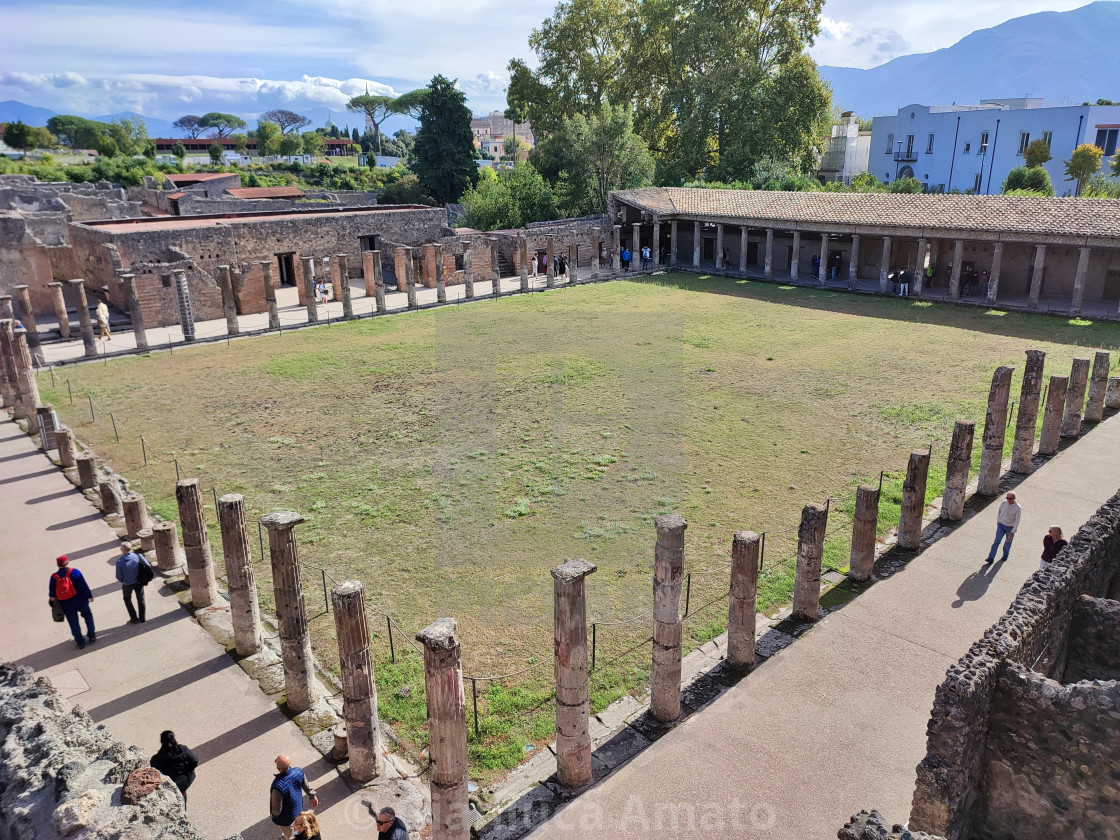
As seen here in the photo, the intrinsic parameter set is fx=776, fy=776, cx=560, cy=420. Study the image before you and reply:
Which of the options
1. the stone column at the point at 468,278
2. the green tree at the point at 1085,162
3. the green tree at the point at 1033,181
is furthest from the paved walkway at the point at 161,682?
the green tree at the point at 1085,162

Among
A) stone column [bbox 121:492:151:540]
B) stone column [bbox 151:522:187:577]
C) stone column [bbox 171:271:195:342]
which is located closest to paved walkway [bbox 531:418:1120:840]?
stone column [bbox 151:522:187:577]

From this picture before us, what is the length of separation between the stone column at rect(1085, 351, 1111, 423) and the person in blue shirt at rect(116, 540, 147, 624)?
17250mm

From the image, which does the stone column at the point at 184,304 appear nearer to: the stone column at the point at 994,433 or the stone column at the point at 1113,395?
the stone column at the point at 994,433

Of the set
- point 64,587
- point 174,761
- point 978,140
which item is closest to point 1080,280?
point 174,761

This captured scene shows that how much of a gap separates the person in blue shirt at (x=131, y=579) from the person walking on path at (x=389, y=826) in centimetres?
519

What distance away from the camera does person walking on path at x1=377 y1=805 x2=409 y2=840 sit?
5688mm

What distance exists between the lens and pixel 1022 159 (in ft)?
172

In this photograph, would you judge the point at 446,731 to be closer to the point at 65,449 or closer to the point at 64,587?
the point at 64,587

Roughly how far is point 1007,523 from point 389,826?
856cm

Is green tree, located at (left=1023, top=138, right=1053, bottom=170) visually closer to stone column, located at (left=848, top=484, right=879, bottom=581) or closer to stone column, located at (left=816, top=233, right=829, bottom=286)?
stone column, located at (left=816, top=233, right=829, bottom=286)

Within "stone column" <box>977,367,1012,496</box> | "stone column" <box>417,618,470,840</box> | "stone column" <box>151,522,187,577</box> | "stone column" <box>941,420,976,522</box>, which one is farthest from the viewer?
"stone column" <box>977,367,1012,496</box>

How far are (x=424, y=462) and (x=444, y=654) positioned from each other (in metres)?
8.38

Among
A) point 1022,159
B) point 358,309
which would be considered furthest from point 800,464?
point 1022,159

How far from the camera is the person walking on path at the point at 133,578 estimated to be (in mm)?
9164
